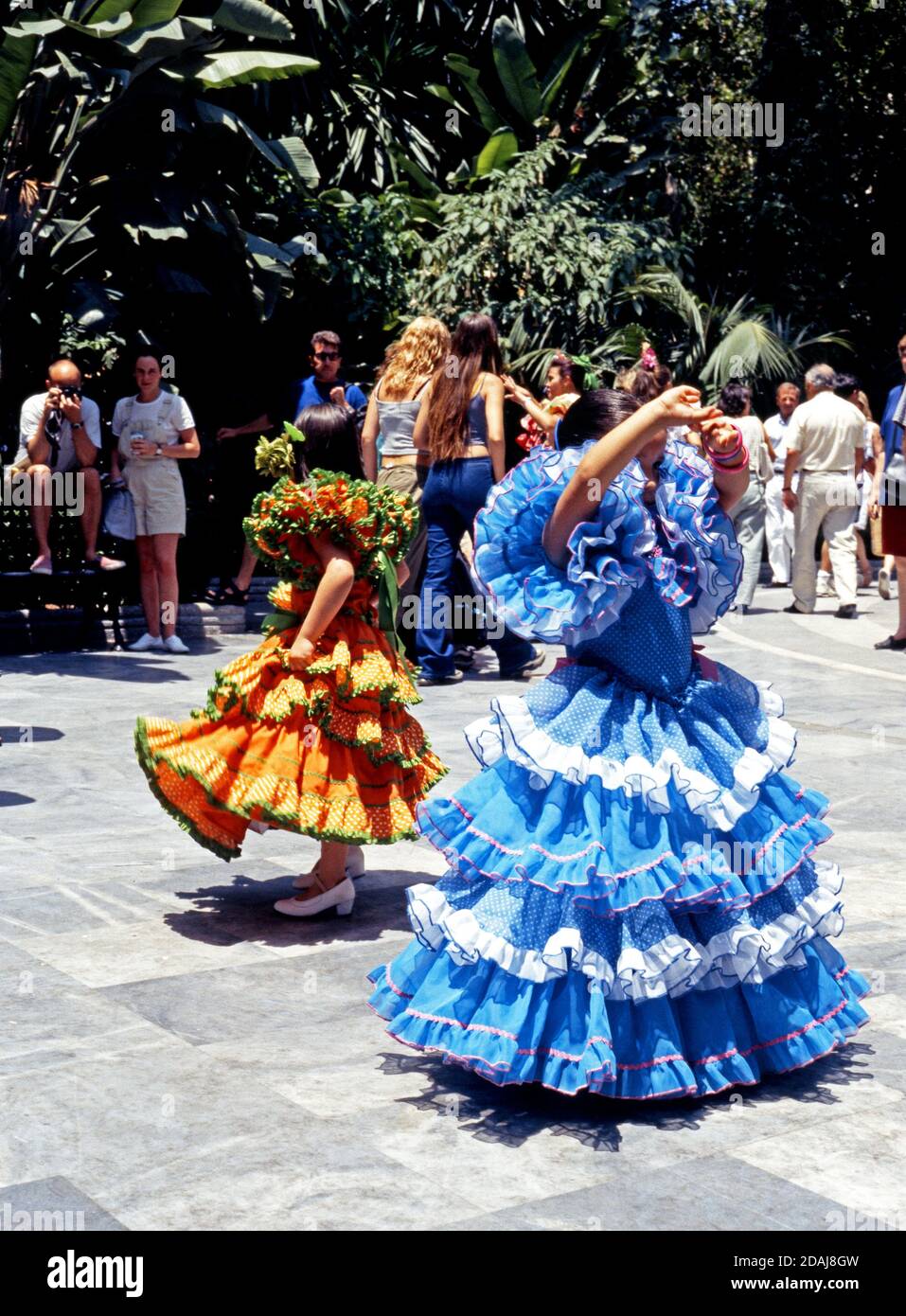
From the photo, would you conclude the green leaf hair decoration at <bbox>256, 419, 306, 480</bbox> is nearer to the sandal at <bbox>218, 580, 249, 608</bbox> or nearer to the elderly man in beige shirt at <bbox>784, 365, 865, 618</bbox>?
the sandal at <bbox>218, 580, 249, 608</bbox>

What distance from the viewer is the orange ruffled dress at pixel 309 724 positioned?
526 cm

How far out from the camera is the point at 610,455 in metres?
3.87

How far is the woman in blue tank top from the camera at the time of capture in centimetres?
948

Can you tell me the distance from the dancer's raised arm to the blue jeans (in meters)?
5.56

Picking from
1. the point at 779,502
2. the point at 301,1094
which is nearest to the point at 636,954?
the point at 301,1094

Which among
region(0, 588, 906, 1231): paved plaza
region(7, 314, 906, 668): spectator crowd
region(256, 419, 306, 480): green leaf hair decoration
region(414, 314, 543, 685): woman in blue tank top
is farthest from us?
region(7, 314, 906, 668): spectator crowd

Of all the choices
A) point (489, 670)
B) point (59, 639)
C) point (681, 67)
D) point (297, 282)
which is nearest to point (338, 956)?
point (489, 670)

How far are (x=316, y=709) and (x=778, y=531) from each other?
11.0 meters

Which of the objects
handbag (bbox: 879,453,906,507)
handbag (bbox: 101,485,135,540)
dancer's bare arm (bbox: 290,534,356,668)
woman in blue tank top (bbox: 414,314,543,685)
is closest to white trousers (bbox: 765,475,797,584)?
handbag (bbox: 879,453,906,507)

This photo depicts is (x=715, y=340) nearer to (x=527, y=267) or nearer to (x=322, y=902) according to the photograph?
(x=527, y=267)

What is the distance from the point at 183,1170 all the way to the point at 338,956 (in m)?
1.61

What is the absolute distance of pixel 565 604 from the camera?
404 cm

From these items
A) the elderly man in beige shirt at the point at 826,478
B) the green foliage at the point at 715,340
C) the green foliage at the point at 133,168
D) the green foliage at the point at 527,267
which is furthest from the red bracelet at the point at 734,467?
the green foliage at the point at 715,340
